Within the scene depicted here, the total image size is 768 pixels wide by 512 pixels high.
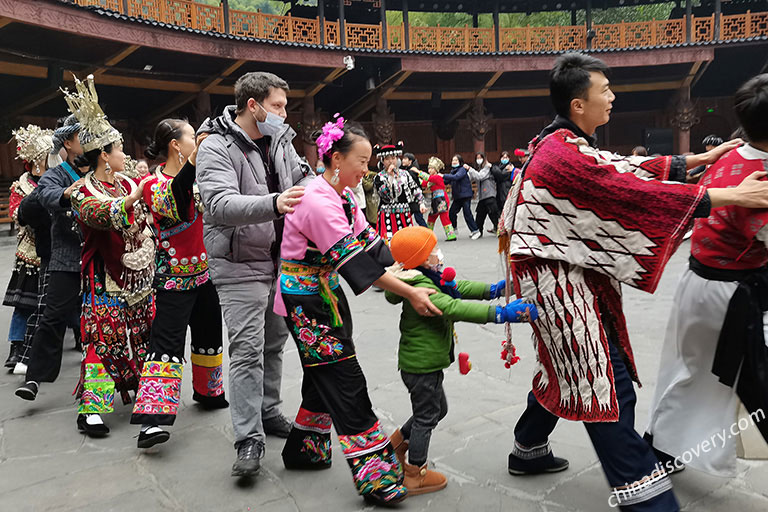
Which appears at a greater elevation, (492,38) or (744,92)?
(492,38)

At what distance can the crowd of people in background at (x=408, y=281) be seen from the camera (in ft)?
6.66

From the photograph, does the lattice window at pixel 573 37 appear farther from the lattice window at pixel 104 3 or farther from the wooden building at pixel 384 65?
the lattice window at pixel 104 3

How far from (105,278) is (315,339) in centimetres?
159

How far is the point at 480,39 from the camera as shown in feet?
56.4

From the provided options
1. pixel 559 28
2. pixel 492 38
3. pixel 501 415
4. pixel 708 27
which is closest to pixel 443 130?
pixel 492 38

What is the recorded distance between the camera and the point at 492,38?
56.8ft

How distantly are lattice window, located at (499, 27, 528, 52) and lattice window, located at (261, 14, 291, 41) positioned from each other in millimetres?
6505

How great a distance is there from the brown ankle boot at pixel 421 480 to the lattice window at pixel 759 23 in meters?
19.8

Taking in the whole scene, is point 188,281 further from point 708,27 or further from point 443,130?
point 708,27

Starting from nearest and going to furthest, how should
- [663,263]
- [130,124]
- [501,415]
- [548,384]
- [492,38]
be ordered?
[663,263] → [548,384] → [501,415] → [130,124] → [492,38]

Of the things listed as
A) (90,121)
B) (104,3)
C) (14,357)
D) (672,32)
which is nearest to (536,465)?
(90,121)

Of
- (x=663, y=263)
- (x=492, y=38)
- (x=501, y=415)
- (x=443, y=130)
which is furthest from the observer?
(x=443, y=130)

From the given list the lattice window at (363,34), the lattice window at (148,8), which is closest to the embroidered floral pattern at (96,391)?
the lattice window at (148,8)

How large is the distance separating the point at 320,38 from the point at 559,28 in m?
7.20
